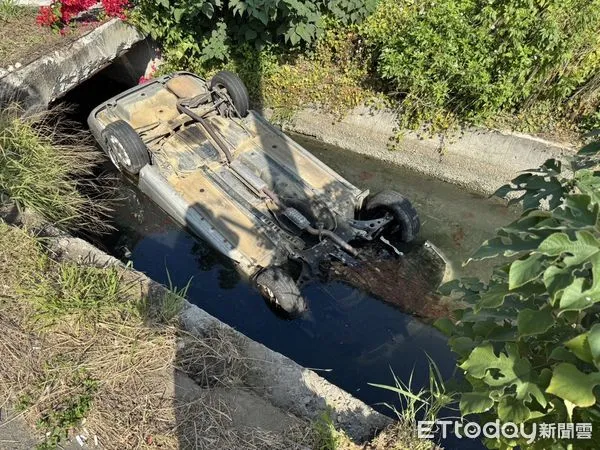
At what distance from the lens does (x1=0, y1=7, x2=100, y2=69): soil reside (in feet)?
21.1

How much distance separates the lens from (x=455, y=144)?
22.0ft

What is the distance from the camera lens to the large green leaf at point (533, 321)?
1.69 m

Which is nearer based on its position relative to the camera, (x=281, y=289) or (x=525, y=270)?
(x=525, y=270)

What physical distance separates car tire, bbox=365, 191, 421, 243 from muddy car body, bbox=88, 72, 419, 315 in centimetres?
1

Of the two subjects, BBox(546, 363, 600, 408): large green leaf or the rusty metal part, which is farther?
the rusty metal part

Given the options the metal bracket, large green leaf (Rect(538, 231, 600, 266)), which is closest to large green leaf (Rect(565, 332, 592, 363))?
large green leaf (Rect(538, 231, 600, 266))

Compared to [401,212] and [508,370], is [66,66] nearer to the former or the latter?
[401,212]

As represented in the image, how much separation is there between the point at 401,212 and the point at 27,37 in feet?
18.3

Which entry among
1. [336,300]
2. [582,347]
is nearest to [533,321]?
[582,347]

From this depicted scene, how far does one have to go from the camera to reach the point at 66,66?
6641 millimetres

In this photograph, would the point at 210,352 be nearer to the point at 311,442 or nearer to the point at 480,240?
→ the point at 311,442

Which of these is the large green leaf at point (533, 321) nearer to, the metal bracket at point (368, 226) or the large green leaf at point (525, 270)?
the large green leaf at point (525, 270)

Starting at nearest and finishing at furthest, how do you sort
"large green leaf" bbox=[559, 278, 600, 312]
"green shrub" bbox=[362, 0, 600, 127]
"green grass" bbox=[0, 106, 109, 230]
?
"large green leaf" bbox=[559, 278, 600, 312] < "green grass" bbox=[0, 106, 109, 230] < "green shrub" bbox=[362, 0, 600, 127]

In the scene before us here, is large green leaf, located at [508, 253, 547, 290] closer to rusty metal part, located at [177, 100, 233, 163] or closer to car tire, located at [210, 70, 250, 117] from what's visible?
rusty metal part, located at [177, 100, 233, 163]
